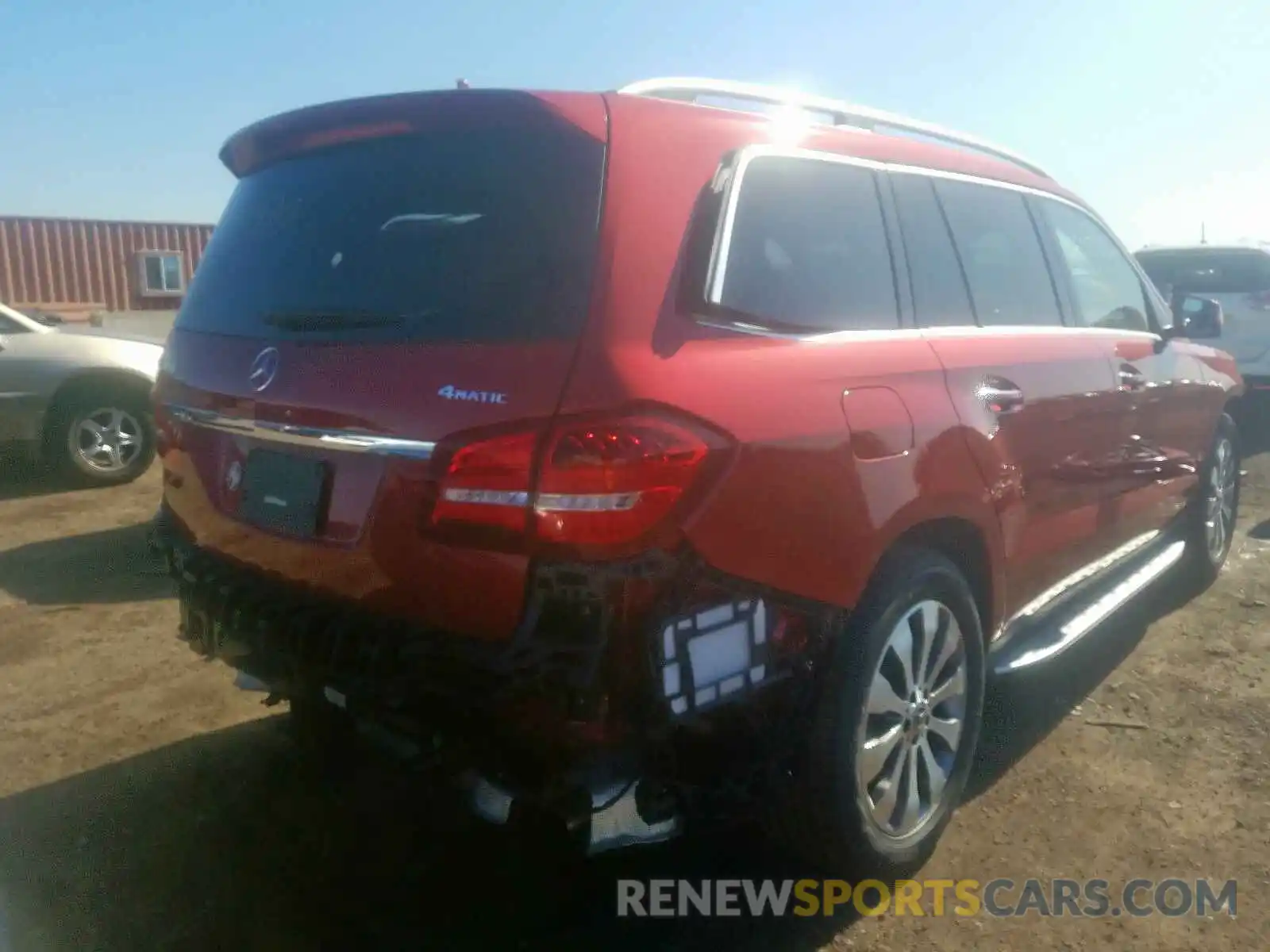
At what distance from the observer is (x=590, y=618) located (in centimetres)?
193

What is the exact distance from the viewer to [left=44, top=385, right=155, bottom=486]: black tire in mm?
7539

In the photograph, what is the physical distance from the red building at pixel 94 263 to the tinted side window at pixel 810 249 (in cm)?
1968

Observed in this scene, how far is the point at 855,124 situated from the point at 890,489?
1.12m

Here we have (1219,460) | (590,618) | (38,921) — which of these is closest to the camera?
(590,618)

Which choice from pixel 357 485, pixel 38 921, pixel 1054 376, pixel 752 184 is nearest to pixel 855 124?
pixel 752 184

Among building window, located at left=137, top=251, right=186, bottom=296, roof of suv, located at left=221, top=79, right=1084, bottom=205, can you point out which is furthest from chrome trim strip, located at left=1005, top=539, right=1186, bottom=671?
building window, located at left=137, top=251, right=186, bottom=296

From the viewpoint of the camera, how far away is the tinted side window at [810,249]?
2336 mm

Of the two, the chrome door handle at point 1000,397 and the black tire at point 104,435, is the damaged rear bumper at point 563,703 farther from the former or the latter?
the black tire at point 104,435

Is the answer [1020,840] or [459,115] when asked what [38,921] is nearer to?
[459,115]

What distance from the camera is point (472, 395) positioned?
202 cm

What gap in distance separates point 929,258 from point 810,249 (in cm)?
64

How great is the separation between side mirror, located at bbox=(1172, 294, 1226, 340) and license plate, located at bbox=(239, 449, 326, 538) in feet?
13.3

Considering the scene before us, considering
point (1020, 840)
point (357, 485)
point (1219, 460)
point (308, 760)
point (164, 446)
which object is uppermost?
point (357, 485)

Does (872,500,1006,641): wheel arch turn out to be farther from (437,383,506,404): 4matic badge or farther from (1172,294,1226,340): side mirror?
(1172,294,1226,340): side mirror
